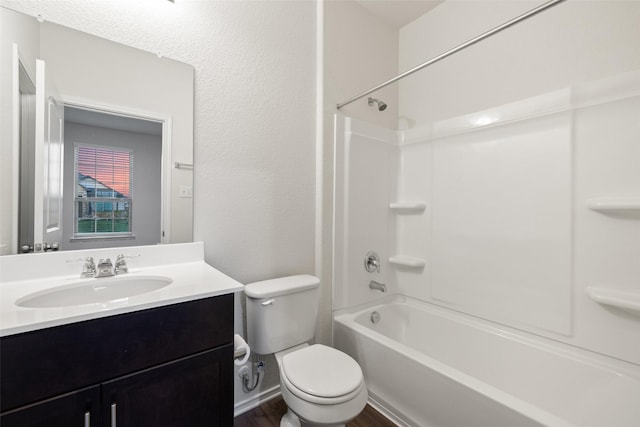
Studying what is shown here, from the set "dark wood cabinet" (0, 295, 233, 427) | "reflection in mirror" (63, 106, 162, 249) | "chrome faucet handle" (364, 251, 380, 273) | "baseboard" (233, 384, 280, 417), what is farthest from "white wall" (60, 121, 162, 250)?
"chrome faucet handle" (364, 251, 380, 273)

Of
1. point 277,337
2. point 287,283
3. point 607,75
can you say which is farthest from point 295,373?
point 607,75

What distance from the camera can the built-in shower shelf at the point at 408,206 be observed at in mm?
2131

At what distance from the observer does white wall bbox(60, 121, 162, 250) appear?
1178mm

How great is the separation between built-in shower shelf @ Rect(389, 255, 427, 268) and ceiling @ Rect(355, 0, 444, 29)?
6.37 ft

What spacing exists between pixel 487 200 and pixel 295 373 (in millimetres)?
1546

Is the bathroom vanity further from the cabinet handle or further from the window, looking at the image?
the window

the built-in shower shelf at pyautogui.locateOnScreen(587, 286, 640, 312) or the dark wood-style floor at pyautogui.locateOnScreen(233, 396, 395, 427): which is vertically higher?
the built-in shower shelf at pyautogui.locateOnScreen(587, 286, 640, 312)

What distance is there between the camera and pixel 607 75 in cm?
142

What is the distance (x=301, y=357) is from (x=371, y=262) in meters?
0.92

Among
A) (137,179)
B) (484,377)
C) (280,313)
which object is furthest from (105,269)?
(484,377)

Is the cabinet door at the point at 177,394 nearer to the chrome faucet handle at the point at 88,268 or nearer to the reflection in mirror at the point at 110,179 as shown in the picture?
the chrome faucet handle at the point at 88,268

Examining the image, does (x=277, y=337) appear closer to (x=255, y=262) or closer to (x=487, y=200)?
(x=255, y=262)

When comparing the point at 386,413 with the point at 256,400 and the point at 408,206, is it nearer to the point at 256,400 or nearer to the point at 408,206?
the point at 256,400

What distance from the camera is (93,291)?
1086 mm
